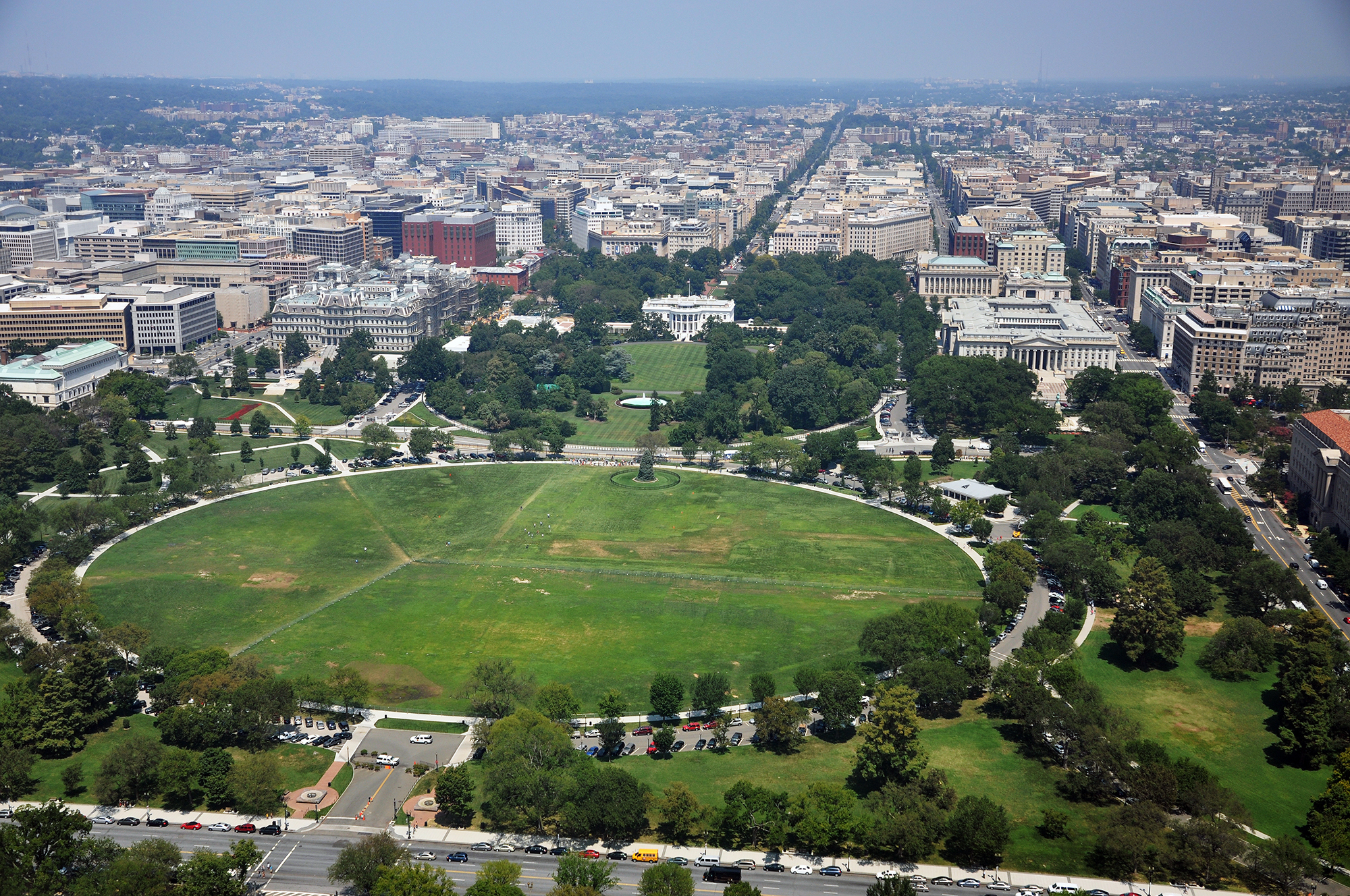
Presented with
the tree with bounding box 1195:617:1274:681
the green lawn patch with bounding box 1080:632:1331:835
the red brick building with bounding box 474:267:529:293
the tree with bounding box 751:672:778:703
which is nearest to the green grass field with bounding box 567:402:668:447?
the tree with bounding box 751:672:778:703

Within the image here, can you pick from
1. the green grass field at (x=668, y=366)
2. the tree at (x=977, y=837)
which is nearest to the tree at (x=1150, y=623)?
the tree at (x=977, y=837)

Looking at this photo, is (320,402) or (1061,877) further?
(320,402)

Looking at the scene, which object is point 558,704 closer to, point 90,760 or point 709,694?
point 709,694

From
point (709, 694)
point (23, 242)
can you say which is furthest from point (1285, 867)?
point (23, 242)

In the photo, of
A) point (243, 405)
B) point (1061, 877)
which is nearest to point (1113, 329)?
point (243, 405)

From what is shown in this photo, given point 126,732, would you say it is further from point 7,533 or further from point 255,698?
point 7,533
